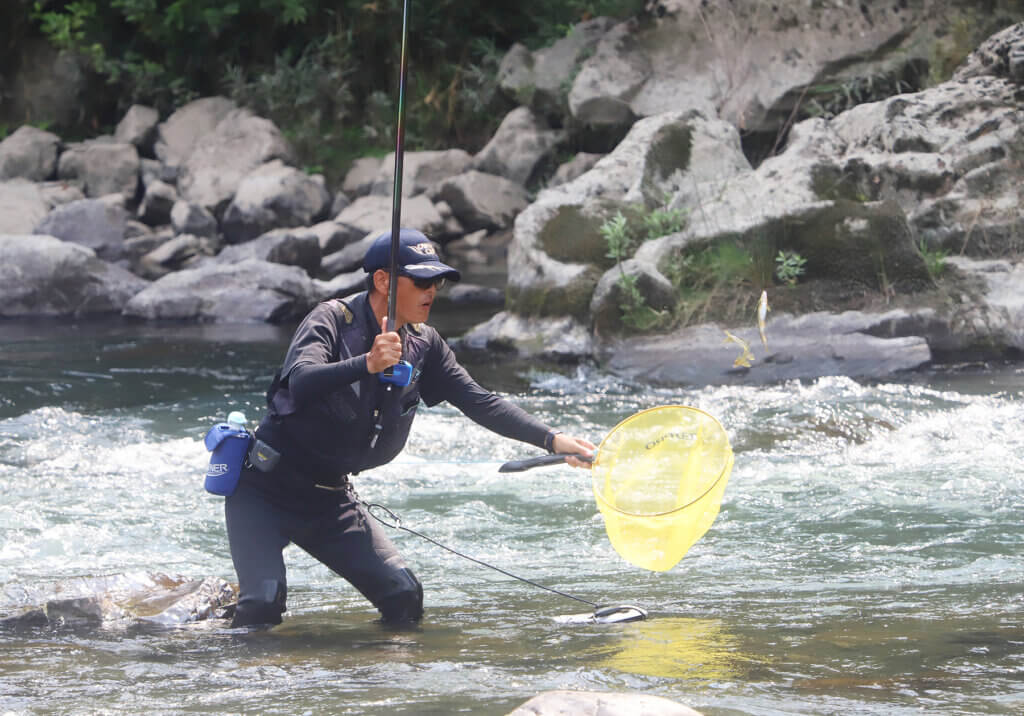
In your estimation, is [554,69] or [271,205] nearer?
[271,205]

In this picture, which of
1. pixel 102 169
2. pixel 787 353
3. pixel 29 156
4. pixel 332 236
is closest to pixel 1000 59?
pixel 787 353

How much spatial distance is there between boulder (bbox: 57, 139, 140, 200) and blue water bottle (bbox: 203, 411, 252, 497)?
1737cm

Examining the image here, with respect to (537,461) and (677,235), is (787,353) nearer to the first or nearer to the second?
(677,235)

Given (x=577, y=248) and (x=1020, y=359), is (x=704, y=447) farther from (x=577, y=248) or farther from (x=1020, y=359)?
(x=577, y=248)

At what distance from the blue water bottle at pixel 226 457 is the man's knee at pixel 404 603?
689 millimetres

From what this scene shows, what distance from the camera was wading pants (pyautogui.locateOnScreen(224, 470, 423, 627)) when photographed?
4227 millimetres

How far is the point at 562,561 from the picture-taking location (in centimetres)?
568

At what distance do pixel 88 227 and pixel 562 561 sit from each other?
45.5 ft

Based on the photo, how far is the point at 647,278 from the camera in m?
10.5

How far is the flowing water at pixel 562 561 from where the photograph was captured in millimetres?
3471

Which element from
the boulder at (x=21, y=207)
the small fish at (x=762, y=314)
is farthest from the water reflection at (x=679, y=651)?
the boulder at (x=21, y=207)

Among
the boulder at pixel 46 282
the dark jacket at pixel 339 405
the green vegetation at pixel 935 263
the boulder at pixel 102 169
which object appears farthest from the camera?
the boulder at pixel 102 169

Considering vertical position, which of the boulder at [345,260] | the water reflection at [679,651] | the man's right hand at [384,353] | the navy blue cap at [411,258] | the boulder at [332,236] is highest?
the boulder at [332,236]

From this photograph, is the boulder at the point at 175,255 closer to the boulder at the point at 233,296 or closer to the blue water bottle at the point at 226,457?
the boulder at the point at 233,296
